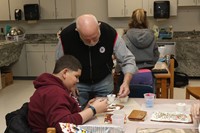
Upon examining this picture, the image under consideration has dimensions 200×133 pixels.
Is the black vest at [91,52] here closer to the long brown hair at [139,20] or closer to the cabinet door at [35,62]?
the long brown hair at [139,20]

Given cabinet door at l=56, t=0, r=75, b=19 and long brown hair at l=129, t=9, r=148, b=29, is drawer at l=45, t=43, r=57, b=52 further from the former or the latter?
long brown hair at l=129, t=9, r=148, b=29

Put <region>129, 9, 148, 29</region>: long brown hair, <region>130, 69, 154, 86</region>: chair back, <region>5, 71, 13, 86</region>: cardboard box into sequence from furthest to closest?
<region>5, 71, 13, 86</region>: cardboard box, <region>129, 9, 148, 29</region>: long brown hair, <region>130, 69, 154, 86</region>: chair back

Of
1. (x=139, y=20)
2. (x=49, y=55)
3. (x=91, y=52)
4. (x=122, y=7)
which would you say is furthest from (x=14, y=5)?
(x=91, y=52)

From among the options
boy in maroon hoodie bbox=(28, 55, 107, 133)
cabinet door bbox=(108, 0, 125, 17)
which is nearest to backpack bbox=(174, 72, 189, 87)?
cabinet door bbox=(108, 0, 125, 17)

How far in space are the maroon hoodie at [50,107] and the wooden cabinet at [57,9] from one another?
4692 mm

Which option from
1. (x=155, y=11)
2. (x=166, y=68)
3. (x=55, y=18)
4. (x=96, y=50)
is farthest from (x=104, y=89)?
(x=55, y=18)

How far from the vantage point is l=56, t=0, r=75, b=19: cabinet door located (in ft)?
20.3

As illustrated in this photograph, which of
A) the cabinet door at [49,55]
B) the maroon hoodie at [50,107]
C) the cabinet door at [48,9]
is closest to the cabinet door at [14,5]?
the cabinet door at [48,9]

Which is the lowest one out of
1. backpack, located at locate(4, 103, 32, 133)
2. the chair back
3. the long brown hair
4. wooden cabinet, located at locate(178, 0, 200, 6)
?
the chair back

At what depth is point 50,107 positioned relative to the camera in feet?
5.12

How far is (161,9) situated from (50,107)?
4642mm

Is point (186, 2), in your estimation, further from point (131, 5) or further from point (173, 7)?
point (131, 5)

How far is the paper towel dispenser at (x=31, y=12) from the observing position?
6.18 m

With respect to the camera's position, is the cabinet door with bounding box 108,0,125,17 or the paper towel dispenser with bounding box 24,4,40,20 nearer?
the cabinet door with bounding box 108,0,125,17
